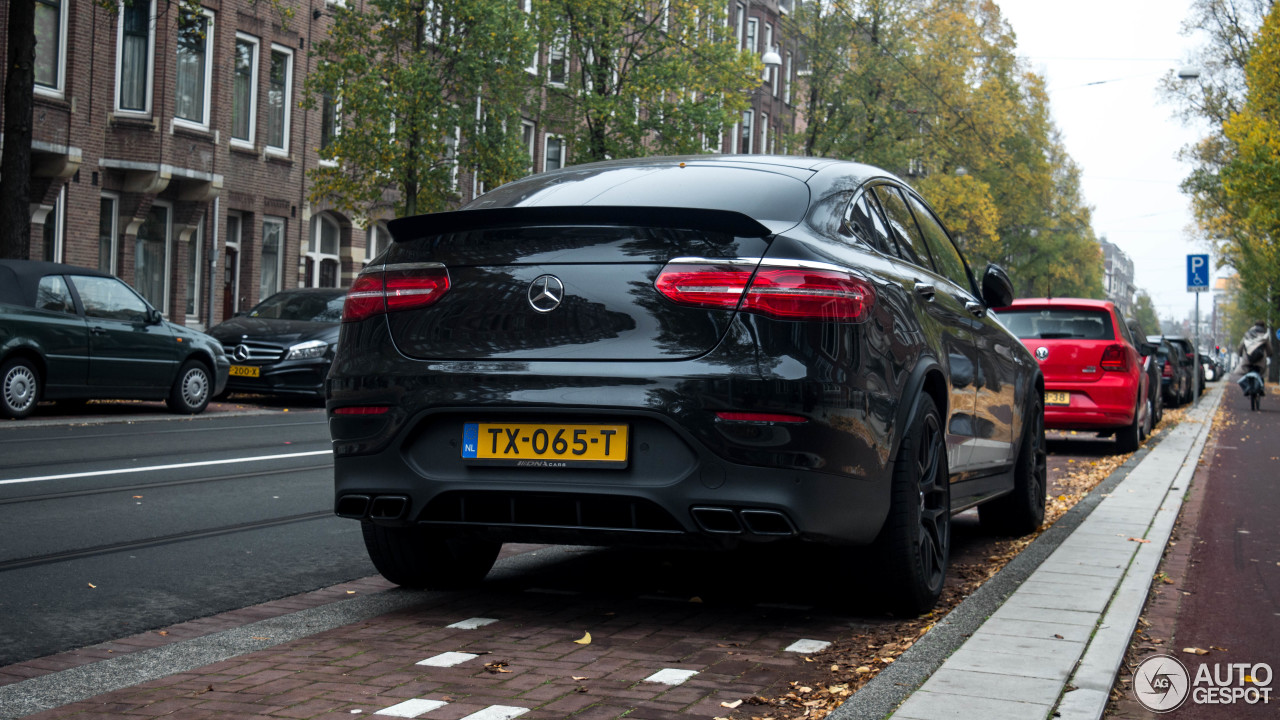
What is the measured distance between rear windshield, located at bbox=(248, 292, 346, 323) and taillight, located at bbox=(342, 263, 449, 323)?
49.6 ft

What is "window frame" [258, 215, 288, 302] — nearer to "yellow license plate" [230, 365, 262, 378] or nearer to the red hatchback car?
"yellow license plate" [230, 365, 262, 378]

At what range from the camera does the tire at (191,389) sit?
1648 centimetres

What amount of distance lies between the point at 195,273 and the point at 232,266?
1390 millimetres

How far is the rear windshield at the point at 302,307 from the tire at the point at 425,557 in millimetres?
14460

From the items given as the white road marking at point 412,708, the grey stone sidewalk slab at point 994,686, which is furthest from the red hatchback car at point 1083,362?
the white road marking at point 412,708

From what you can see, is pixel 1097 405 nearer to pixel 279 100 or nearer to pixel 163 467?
pixel 163 467

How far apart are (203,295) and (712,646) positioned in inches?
1049

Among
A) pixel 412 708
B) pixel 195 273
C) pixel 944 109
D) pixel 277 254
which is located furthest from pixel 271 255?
pixel 944 109

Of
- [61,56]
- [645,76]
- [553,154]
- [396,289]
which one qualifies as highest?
[645,76]

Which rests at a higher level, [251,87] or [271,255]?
[251,87]

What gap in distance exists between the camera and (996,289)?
720 cm

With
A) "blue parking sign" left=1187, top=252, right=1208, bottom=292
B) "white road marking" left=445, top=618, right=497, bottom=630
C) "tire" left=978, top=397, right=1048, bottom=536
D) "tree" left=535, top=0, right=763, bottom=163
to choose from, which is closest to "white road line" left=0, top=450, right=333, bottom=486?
"white road marking" left=445, top=618, right=497, bottom=630

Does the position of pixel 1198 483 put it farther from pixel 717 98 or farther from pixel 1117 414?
pixel 717 98

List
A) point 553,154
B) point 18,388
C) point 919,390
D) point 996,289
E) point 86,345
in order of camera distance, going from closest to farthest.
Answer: point 919,390
point 996,289
point 18,388
point 86,345
point 553,154
